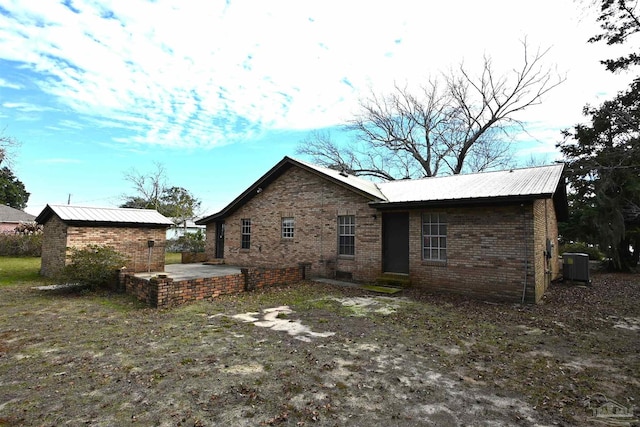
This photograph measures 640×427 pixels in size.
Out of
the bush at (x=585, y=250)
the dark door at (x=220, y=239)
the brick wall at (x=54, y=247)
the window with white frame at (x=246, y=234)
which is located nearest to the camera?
the brick wall at (x=54, y=247)

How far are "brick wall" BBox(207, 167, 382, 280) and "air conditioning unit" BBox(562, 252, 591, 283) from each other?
7.86 m

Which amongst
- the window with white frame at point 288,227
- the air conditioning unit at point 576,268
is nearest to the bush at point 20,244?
the window with white frame at point 288,227

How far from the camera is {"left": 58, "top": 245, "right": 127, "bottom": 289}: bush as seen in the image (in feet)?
31.6

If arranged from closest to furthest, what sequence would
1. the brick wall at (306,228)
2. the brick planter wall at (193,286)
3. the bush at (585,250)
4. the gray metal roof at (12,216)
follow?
the brick planter wall at (193,286), the brick wall at (306,228), the bush at (585,250), the gray metal roof at (12,216)

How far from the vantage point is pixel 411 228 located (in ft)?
36.5

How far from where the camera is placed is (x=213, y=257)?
59.8 ft

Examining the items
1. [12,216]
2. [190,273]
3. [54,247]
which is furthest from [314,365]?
[12,216]

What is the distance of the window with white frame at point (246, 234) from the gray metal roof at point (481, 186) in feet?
22.3

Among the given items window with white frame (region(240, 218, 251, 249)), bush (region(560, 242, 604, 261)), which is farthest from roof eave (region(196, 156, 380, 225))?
bush (region(560, 242, 604, 261))

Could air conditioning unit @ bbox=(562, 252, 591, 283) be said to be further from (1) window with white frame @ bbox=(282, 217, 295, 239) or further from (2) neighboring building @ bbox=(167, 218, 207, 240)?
(2) neighboring building @ bbox=(167, 218, 207, 240)

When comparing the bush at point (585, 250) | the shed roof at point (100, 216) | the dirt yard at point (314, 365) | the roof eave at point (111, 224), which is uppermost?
the shed roof at point (100, 216)

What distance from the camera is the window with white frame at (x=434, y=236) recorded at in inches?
417

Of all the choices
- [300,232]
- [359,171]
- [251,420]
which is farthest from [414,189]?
[359,171]

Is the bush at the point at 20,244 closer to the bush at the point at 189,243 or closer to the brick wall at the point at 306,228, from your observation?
the bush at the point at 189,243
